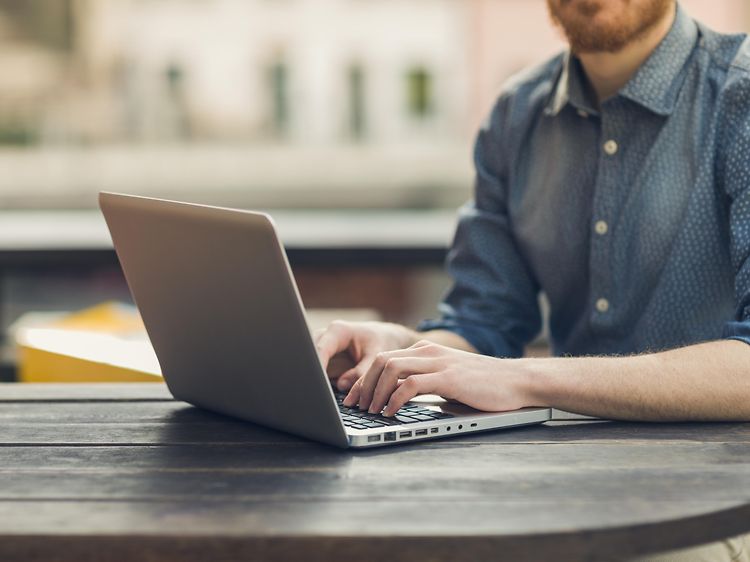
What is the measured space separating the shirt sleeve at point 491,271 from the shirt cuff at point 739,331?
1.72 ft

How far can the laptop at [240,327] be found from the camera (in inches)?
45.2

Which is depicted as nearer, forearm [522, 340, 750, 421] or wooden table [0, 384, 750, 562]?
wooden table [0, 384, 750, 562]

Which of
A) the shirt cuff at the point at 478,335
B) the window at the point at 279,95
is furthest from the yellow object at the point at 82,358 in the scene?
the window at the point at 279,95

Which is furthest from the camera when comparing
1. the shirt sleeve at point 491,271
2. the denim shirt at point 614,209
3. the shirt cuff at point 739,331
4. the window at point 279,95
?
the window at point 279,95

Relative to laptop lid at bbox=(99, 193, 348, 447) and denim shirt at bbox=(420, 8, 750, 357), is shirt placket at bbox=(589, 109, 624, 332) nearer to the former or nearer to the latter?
denim shirt at bbox=(420, 8, 750, 357)

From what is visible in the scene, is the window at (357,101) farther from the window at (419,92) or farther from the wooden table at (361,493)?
the wooden table at (361,493)

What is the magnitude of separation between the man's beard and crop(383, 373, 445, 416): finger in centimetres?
78

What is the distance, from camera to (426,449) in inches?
47.9

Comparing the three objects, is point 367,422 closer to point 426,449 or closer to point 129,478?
point 426,449

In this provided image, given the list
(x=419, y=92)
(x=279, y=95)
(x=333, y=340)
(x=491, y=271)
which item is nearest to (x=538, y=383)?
(x=333, y=340)

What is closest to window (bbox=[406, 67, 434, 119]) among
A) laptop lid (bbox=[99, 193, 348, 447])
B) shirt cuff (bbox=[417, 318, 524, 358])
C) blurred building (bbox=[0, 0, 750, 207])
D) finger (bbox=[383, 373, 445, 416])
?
blurred building (bbox=[0, 0, 750, 207])

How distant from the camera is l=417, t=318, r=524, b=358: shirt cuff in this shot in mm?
1895

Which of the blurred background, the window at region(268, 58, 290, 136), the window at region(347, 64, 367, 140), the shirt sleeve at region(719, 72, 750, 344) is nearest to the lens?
the shirt sleeve at region(719, 72, 750, 344)

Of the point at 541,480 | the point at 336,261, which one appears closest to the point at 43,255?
the point at 336,261
